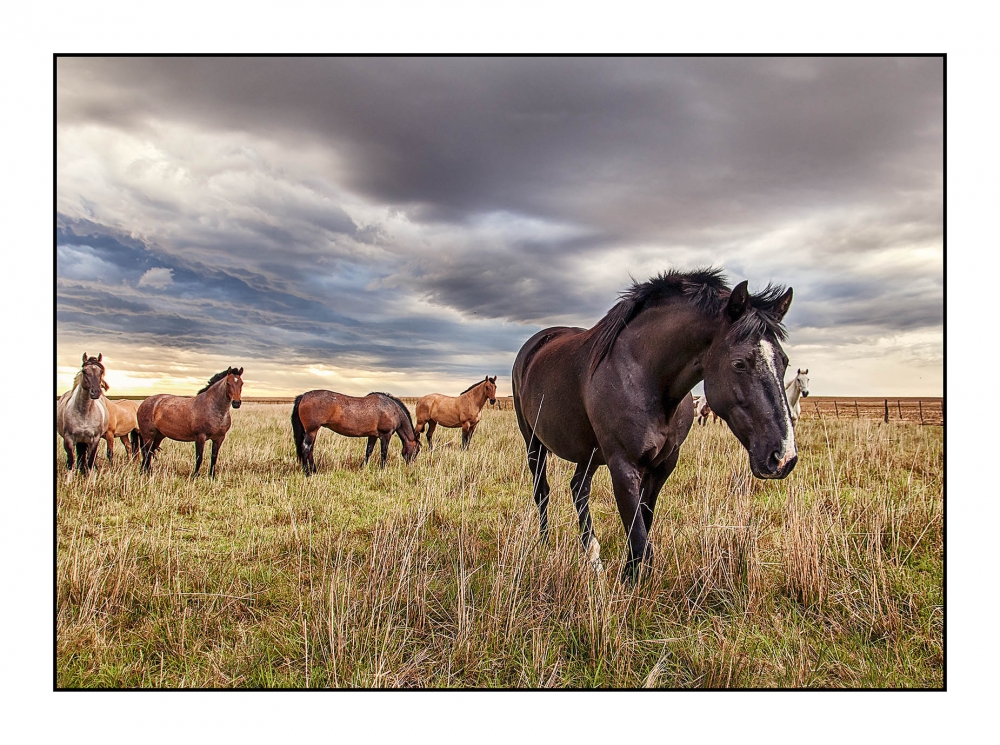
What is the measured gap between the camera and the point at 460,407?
43.1ft

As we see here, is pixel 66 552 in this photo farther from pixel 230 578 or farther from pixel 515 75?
pixel 515 75

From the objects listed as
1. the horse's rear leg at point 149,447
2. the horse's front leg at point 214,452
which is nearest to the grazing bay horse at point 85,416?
the horse's rear leg at point 149,447

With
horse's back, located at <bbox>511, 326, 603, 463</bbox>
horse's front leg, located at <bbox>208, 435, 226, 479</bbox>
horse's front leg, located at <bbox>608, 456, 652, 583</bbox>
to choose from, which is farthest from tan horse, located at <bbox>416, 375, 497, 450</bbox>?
horse's front leg, located at <bbox>608, 456, 652, 583</bbox>

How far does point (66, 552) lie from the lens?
11.7ft

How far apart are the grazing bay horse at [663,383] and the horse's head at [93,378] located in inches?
257

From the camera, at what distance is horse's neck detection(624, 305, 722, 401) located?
298 cm

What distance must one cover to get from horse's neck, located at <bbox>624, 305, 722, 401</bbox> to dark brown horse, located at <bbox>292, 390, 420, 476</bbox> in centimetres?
712

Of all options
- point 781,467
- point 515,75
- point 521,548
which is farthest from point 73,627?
point 515,75

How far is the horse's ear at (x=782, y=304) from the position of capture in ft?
9.22

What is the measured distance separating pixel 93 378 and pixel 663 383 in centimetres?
766

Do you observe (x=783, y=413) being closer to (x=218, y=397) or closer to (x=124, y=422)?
(x=218, y=397)

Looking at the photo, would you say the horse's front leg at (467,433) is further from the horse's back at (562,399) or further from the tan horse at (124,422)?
the horse's back at (562,399)

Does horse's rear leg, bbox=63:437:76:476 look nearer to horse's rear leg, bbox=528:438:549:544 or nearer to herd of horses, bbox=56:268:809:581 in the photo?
herd of horses, bbox=56:268:809:581

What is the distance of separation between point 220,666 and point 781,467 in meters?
2.91
